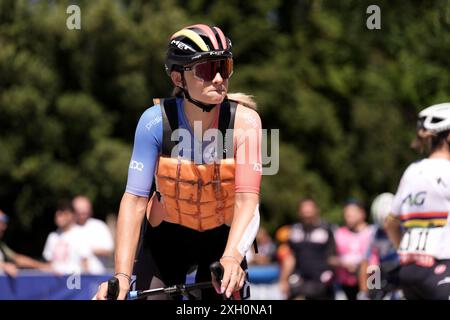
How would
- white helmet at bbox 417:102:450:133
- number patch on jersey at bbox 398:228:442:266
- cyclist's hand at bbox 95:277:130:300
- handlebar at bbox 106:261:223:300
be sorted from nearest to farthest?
handlebar at bbox 106:261:223:300 → cyclist's hand at bbox 95:277:130:300 → number patch on jersey at bbox 398:228:442:266 → white helmet at bbox 417:102:450:133

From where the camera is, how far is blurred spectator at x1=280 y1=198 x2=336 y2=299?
Answer: 12852 millimetres

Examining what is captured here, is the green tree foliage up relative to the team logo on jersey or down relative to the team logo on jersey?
up

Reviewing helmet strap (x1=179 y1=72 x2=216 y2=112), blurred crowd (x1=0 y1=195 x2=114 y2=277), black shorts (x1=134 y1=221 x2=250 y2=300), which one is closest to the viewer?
helmet strap (x1=179 y1=72 x2=216 y2=112)

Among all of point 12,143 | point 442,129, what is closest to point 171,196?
point 442,129

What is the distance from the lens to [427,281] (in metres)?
6.59

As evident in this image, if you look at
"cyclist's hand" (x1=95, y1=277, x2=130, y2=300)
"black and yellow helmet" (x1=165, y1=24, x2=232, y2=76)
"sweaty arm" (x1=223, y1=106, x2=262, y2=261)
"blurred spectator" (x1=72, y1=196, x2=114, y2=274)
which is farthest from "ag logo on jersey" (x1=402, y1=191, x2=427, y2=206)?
"blurred spectator" (x1=72, y1=196, x2=114, y2=274)

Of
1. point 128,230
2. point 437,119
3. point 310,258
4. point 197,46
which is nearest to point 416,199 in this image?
point 437,119

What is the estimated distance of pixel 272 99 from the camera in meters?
33.3

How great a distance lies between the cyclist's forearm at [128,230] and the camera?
5223mm

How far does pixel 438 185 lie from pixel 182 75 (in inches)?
81.8

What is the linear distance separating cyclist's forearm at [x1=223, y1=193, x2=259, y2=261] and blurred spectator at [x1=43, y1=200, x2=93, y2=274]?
7666 millimetres

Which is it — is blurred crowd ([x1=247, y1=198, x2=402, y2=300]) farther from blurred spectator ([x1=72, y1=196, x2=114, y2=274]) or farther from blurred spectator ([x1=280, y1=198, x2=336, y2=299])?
blurred spectator ([x1=72, y1=196, x2=114, y2=274])

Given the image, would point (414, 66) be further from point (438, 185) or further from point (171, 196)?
point (171, 196)

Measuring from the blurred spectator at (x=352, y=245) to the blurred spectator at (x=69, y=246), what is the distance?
3447mm
